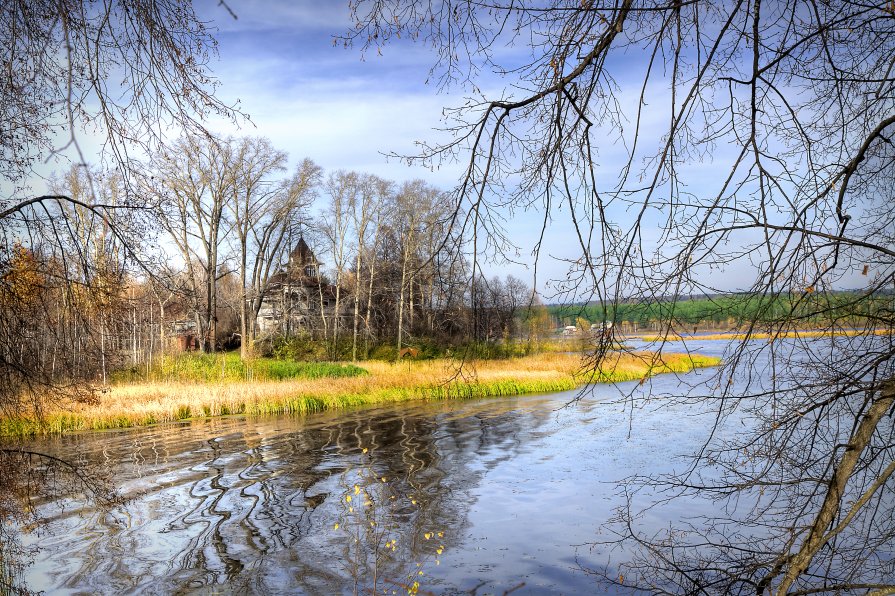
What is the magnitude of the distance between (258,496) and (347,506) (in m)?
1.79

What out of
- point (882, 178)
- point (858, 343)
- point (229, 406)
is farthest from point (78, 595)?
point (229, 406)

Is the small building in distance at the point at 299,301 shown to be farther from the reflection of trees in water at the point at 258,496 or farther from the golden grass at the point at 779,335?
the golden grass at the point at 779,335

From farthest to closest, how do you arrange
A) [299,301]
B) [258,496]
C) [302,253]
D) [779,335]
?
1. [302,253]
2. [299,301]
3. [258,496]
4. [779,335]

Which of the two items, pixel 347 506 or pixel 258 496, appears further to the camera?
pixel 258 496

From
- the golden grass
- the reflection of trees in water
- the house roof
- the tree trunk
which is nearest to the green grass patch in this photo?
the reflection of trees in water

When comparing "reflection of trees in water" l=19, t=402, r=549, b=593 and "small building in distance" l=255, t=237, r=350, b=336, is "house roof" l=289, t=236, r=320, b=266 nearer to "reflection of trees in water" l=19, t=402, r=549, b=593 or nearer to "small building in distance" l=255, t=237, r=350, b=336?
"small building in distance" l=255, t=237, r=350, b=336

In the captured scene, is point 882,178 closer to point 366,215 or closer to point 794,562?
point 794,562

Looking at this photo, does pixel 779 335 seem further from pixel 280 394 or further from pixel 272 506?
pixel 280 394

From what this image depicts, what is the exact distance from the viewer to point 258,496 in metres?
10.7

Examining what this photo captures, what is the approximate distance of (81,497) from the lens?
11.0 m

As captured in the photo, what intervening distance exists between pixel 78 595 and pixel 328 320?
3367cm

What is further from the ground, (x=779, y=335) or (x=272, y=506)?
(x=779, y=335)

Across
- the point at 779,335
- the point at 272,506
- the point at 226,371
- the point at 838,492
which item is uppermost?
the point at 779,335

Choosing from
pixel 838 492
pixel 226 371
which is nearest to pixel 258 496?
pixel 838 492
